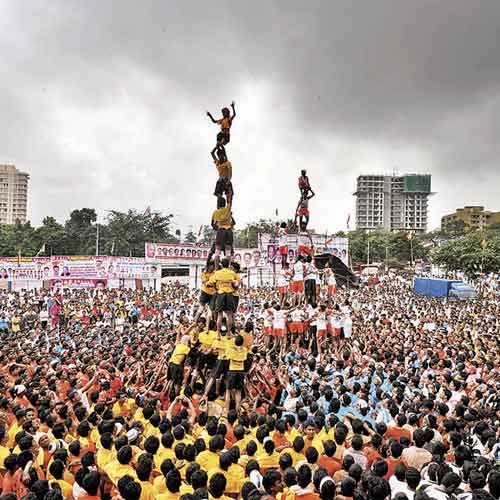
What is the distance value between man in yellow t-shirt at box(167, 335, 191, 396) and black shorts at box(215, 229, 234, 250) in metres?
2.76

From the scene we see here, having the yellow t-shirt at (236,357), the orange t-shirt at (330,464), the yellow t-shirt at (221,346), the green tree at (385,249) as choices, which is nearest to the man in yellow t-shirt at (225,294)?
the yellow t-shirt at (221,346)

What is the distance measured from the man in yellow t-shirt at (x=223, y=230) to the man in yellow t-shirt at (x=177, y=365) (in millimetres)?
2593

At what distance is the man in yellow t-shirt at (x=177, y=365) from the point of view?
8570mm

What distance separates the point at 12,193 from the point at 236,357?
496 feet

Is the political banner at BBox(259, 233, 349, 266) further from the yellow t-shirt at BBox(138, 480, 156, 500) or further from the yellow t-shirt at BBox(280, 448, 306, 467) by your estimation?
the yellow t-shirt at BBox(138, 480, 156, 500)

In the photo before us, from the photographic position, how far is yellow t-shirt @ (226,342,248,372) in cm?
825

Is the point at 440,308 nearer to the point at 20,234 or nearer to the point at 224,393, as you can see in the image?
the point at 224,393

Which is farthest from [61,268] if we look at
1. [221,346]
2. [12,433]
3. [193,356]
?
[12,433]

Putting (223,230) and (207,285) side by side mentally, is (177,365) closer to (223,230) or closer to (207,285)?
(207,285)

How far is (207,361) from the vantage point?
9.32 metres

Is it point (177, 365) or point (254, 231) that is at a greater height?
point (254, 231)

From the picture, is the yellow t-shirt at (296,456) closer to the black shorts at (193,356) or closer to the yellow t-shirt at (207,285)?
the black shorts at (193,356)

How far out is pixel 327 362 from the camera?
11.7 meters

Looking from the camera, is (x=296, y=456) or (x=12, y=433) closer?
(x=296, y=456)
